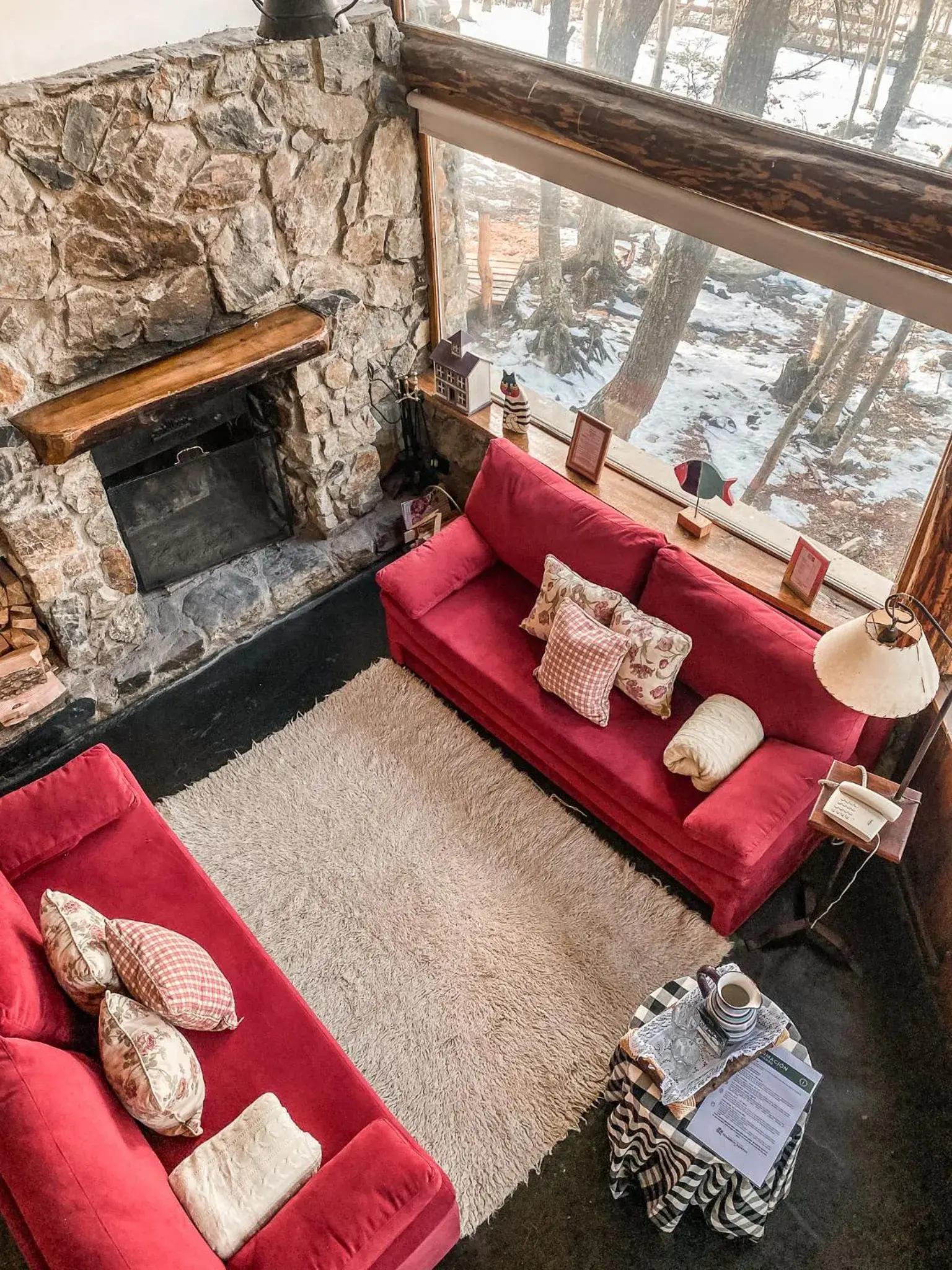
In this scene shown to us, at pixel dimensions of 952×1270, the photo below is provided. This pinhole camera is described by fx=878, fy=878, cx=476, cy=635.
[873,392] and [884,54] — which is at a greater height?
[884,54]

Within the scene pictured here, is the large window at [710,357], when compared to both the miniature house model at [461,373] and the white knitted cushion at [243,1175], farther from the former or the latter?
the white knitted cushion at [243,1175]

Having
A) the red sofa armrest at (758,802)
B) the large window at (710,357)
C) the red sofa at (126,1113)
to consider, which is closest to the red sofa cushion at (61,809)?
the red sofa at (126,1113)

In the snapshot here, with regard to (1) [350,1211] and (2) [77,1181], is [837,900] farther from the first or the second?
(2) [77,1181]

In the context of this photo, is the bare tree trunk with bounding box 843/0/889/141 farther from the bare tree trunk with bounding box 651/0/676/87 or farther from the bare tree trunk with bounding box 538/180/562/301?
the bare tree trunk with bounding box 538/180/562/301

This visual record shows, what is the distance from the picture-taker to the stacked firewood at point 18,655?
135 inches

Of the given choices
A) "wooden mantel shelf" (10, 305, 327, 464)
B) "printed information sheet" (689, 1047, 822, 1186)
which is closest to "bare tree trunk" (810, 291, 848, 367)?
"wooden mantel shelf" (10, 305, 327, 464)

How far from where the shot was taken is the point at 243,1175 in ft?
6.72

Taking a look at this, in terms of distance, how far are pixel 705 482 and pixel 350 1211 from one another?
103 inches

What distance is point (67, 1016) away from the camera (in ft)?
7.32

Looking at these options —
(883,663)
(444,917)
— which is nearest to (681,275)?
(883,663)

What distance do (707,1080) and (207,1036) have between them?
52.1 inches

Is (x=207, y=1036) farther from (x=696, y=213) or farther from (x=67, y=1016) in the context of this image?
(x=696, y=213)

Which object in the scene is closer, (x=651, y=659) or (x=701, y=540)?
(x=651, y=659)

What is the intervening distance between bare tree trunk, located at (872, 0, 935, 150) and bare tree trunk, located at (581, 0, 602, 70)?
109 centimetres
